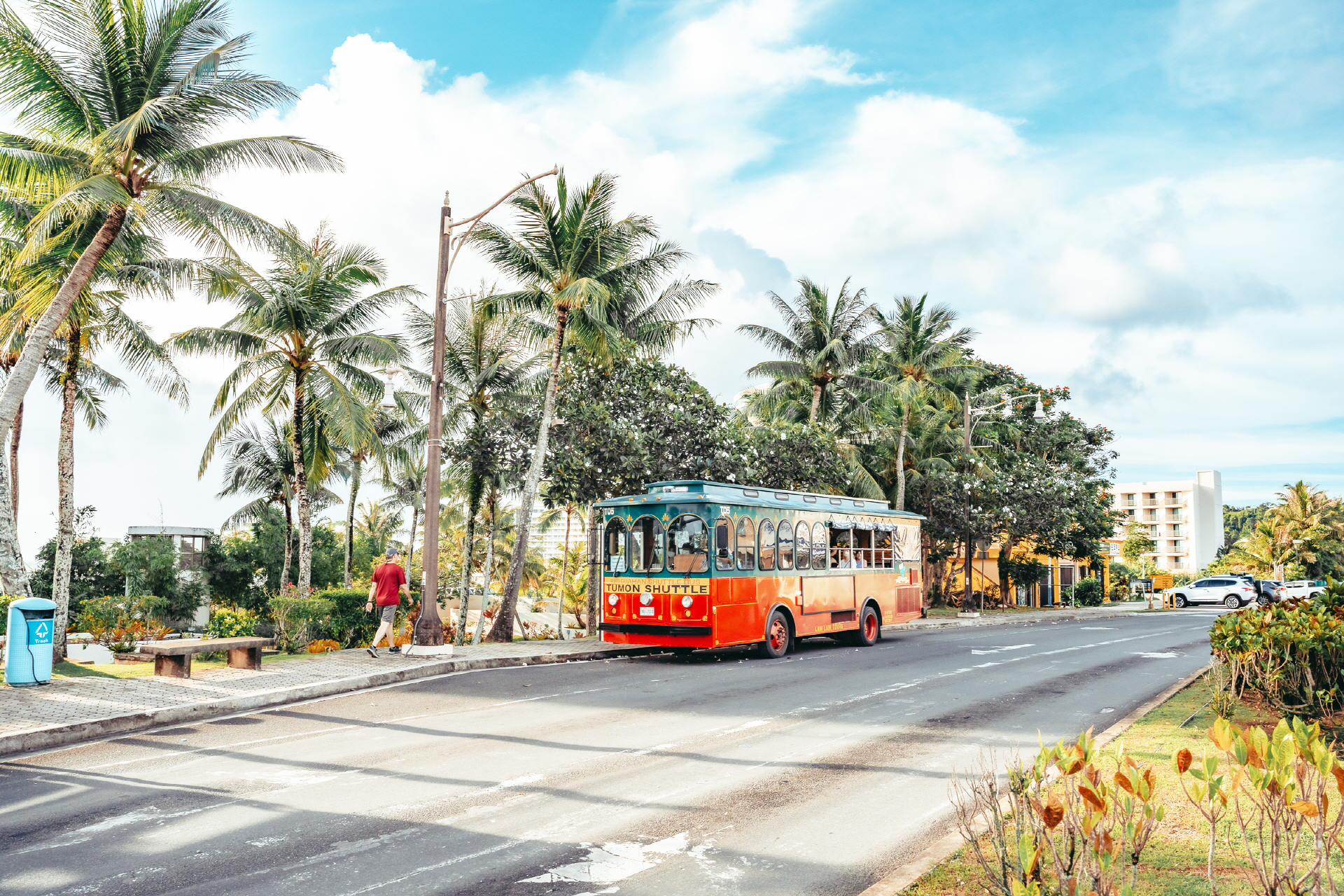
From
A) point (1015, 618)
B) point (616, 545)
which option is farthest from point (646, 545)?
point (1015, 618)

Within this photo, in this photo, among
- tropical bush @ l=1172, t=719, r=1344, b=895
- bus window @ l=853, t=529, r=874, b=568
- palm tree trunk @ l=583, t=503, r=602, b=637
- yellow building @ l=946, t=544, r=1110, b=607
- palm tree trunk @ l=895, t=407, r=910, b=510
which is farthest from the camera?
yellow building @ l=946, t=544, r=1110, b=607

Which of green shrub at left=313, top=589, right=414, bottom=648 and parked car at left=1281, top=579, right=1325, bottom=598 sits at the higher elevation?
green shrub at left=313, top=589, right=414, bottom=648

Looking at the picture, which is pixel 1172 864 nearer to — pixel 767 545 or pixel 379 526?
pixel 767 545

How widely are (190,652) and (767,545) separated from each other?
32.0 feet

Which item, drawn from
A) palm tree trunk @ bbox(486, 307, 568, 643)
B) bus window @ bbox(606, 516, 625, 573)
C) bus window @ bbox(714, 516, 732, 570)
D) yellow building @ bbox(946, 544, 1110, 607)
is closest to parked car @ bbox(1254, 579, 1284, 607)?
yellow building @ bbox(946, 544, 1110, 607)

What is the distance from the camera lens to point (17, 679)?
12102 mm

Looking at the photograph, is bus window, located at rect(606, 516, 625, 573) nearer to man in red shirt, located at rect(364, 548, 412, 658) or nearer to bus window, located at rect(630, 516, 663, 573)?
bus window, located at rect(630, 516, 663, 573)

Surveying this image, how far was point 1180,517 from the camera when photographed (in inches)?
5172

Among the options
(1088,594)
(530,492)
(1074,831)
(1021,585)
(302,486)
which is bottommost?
(1088,594)

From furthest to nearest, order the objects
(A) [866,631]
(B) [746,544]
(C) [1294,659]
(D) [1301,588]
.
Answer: (D) [1301,588] < (A) [866,631] < (B) [746,544] < (C) [1294,659]

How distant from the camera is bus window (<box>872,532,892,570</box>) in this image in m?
21.7

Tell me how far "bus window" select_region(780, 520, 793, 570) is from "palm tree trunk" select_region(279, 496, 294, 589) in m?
21.1

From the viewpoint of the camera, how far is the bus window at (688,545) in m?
16.6

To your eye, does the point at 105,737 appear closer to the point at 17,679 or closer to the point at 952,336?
the point at 17,679
